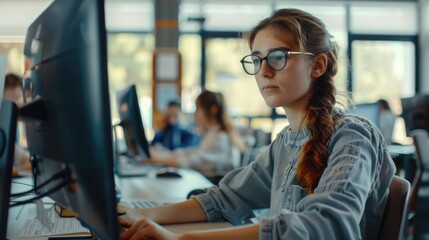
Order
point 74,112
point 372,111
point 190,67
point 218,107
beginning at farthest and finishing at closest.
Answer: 1. point 190,67
2. point 218,107
3. point 372,111
4. point 74,112

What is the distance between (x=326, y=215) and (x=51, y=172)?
0.51m

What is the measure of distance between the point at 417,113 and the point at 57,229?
2806 millimetres

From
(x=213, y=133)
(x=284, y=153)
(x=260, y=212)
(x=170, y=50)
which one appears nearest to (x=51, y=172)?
(x=284, y=153)

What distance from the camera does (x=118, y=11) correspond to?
7.88m

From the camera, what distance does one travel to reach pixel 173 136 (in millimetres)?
5461

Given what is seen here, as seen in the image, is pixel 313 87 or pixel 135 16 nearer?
pixel 313 87

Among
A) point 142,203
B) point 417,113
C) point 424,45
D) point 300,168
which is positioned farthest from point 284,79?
point 424,45

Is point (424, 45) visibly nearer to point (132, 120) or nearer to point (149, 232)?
point (132, 120)

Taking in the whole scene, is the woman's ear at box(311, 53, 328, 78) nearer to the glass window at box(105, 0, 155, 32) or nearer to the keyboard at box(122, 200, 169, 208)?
the keyboard at box(122, 200, 169, 208)

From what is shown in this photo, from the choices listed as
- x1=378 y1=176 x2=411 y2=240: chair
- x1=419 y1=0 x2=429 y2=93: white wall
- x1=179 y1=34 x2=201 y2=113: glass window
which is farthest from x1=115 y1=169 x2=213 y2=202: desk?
x1=419 y1=0 x2=429 y2=93: white wall

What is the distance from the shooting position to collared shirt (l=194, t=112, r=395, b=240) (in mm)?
950

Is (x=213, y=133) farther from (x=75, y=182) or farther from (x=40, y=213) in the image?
(x=75, y=182)

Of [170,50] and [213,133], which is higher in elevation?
[170,50]

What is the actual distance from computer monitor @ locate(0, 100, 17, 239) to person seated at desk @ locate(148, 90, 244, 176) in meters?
2.96
